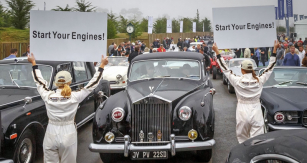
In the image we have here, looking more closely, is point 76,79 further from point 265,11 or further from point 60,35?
point 265,11

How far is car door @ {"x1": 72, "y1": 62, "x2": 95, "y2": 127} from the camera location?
7.45 metres

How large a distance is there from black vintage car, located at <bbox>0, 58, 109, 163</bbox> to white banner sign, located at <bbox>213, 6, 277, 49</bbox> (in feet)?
11.0

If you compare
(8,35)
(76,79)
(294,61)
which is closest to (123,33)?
(8,35)

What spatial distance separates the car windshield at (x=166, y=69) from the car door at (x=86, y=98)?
120cm

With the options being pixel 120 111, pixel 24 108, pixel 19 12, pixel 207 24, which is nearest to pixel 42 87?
pixel 24 108

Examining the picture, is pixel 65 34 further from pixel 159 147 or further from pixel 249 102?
pixel 249 102

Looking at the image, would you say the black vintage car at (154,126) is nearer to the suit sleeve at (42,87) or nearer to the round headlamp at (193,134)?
the round headlamp at (193,134)

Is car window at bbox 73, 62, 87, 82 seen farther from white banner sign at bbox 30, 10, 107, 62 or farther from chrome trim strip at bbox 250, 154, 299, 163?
chrome trim strip at bbox 250, 154, 299, 163

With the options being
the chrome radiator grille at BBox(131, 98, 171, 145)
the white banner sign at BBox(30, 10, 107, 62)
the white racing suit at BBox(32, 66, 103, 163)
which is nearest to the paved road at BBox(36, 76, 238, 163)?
the chrome radiator grille at BBox(131, 98, 171, 145)

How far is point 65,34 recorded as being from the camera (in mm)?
5766

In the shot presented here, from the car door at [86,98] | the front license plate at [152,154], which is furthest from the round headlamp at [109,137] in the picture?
the car door at [86,98]

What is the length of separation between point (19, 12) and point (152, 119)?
92.6ft

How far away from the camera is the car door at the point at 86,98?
24.4 feet

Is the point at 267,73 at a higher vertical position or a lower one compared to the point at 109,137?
higher
